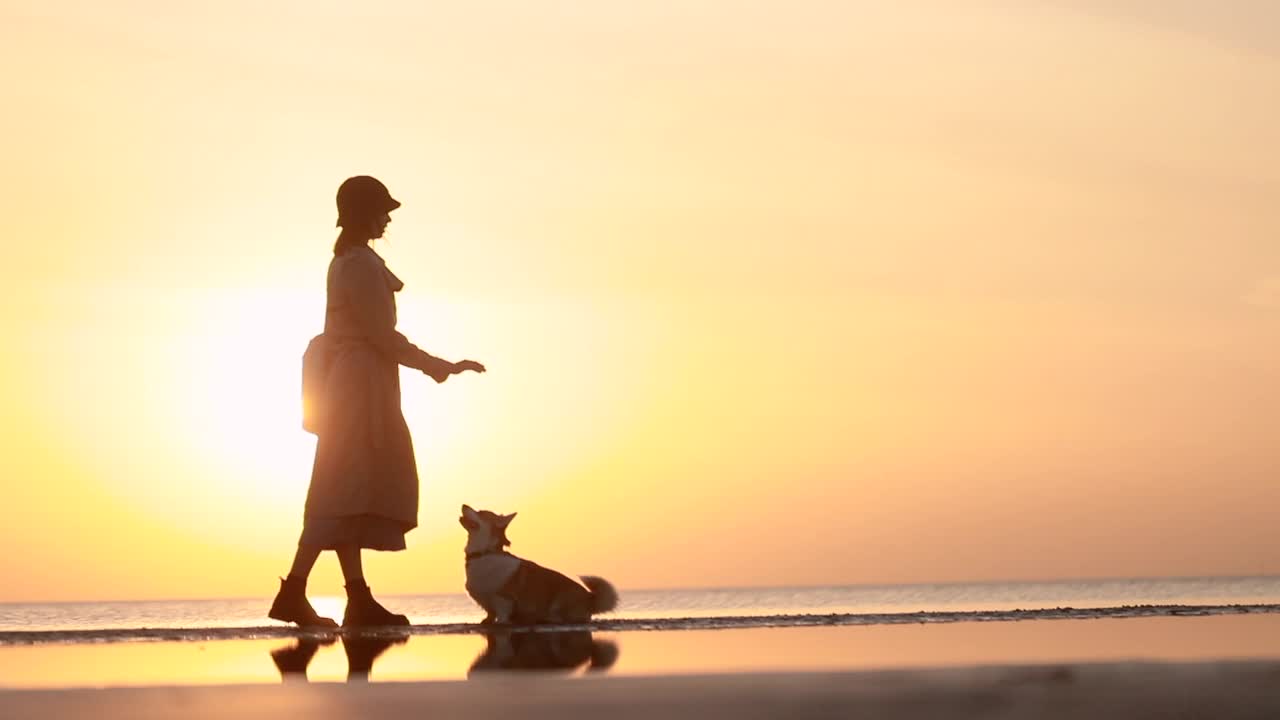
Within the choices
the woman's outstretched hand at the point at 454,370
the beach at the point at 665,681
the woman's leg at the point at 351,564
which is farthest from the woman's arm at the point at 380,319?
the beach at the point at 665,681

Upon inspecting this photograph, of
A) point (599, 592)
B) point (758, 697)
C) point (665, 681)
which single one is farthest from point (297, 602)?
point (758, 697)

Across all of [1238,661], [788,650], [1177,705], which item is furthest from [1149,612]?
[1177,705]

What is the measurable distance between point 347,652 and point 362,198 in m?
3.34

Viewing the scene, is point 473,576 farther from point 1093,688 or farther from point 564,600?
point 1093,688

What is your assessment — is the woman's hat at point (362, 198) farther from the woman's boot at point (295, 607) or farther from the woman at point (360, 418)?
the woman's boot at point (295, 607)

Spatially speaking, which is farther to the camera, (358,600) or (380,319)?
(380,319)

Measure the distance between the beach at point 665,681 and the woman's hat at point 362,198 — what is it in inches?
119

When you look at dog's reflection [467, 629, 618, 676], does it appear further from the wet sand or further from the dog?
the wet sand

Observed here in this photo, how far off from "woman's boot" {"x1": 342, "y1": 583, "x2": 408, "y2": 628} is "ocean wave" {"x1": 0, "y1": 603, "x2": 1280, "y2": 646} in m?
0.21

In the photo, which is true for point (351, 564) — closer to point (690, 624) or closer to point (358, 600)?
point (358, 600)

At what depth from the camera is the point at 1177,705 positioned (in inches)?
137

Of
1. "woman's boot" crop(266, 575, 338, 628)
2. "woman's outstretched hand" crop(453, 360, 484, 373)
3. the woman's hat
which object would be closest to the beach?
"woman's boot" crop(266, 575, 338, 628)

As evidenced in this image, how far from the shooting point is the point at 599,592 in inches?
380

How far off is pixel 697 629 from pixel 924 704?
192 inches
